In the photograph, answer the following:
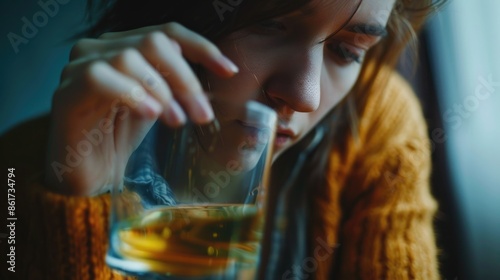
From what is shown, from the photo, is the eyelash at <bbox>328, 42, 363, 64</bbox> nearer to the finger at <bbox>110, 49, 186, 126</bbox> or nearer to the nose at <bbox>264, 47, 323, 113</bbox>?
the nose at <bbox>264, 47, 323, 113</bbox>

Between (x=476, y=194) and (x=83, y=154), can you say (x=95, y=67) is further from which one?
(x=476, y=194)

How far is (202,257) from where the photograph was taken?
26 centimetres

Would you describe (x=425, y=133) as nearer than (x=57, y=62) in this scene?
No

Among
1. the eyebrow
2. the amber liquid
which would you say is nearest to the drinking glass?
the amber liquid

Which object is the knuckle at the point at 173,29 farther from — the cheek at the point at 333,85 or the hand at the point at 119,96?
the cheek at the point at 333,85

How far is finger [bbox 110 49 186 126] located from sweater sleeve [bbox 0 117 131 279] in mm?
88

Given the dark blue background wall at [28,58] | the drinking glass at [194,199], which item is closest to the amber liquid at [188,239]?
the drinking glass at [194,199]

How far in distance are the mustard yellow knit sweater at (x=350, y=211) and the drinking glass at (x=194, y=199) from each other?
59 mm

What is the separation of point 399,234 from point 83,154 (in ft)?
0.86

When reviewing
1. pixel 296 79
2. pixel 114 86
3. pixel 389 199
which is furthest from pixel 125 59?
pixel 389 199

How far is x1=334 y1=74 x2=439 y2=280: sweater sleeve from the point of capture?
17.4 inches

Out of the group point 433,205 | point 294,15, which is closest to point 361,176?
point 433,205

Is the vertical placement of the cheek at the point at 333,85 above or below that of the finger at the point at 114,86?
below

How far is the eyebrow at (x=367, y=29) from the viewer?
0.36 metres
